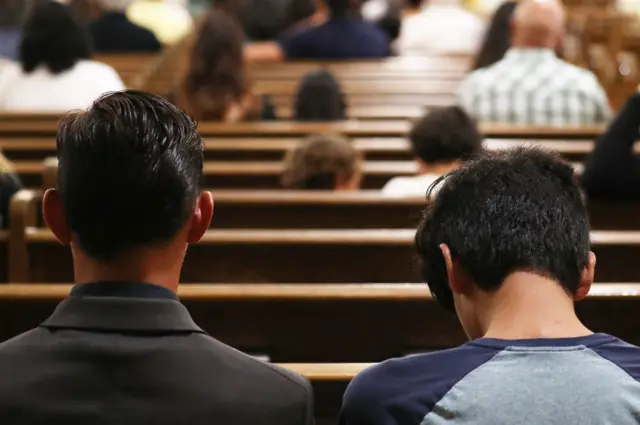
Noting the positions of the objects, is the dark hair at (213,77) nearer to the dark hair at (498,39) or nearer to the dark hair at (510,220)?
the dark hair at (498,39)

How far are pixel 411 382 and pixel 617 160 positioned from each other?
83.8 inches

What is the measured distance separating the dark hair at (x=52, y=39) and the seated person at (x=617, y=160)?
2.67 meters

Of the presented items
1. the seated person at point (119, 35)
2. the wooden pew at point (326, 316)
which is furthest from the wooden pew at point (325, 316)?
the seated person at point (119, 35)

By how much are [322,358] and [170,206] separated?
44.9 inches

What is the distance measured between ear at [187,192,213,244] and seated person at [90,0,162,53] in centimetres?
668

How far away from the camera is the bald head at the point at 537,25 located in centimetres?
474

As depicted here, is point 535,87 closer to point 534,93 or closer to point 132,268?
point 534,93

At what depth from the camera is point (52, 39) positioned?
515cm

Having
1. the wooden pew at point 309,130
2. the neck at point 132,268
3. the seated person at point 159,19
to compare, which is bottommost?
the wooden pew at point 309,130

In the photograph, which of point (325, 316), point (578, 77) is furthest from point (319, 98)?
point (325, 316)

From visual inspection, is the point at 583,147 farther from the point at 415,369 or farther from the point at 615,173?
the point at 415,369

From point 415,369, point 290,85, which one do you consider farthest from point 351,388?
point 290,85

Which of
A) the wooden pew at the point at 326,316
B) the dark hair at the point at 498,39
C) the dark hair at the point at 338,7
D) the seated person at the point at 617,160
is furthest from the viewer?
the dark hair at the point at 338,7

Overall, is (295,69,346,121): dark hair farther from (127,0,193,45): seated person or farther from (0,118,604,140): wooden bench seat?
(127,0,193,45): seated person
